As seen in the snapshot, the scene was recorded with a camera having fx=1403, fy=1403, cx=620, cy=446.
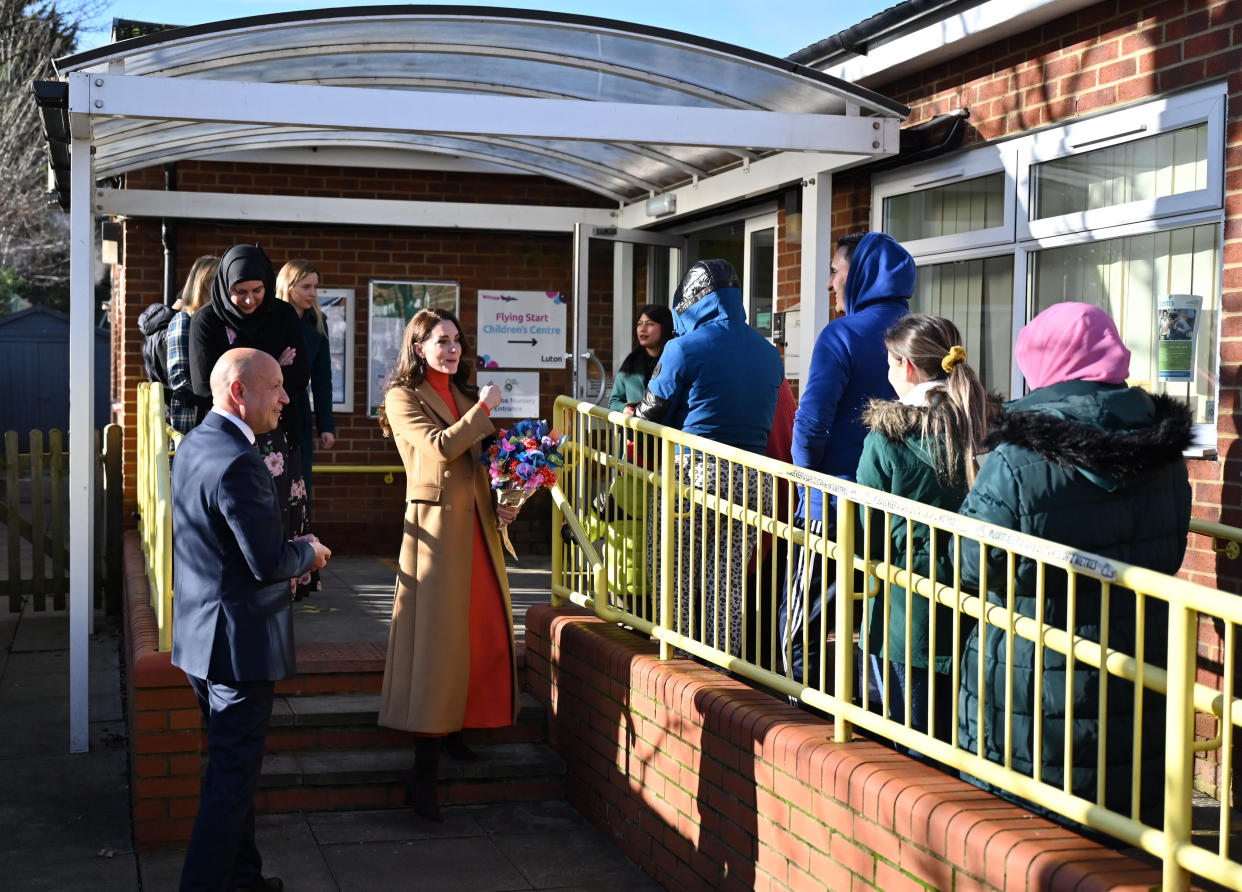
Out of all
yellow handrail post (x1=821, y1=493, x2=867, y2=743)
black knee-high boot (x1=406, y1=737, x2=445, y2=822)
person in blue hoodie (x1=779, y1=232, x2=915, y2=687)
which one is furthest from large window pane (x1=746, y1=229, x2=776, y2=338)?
yellow handrail post (x1=821, y1=493, x2=867, y2=743)

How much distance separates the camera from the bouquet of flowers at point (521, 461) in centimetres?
536

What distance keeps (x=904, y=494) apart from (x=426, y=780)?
2479 mm

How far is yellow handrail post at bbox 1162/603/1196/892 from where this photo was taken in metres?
2.73

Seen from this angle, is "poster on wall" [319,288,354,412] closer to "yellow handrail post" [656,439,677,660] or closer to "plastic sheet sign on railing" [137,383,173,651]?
"plastic sheet sign on railing" [137,383,173,651]

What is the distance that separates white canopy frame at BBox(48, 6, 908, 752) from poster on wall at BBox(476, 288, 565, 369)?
325 centimetres

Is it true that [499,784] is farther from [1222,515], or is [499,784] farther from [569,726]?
[1222,515]

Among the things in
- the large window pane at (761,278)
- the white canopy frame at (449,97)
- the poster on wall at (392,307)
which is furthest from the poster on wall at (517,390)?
the white canopy frame at (449,97)

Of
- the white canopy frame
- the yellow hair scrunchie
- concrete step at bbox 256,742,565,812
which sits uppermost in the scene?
the white canopy frame

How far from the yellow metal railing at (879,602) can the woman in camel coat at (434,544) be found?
568 mm

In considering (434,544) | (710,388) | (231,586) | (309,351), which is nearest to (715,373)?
(710,388)

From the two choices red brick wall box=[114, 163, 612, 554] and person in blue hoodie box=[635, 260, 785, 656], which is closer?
person in blue hoodie box=[635, 260, 785, 656]

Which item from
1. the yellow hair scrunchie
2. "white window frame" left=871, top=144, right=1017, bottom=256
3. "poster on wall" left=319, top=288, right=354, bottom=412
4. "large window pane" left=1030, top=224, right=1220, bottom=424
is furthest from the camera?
"poster on wall" left=319, top=288, right=354, bottom=412

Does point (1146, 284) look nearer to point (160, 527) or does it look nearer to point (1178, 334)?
point (1178, 334)

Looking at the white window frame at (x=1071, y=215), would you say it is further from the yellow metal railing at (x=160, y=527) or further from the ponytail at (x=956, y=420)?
the yellow metal railing at (x=160, y=527)
